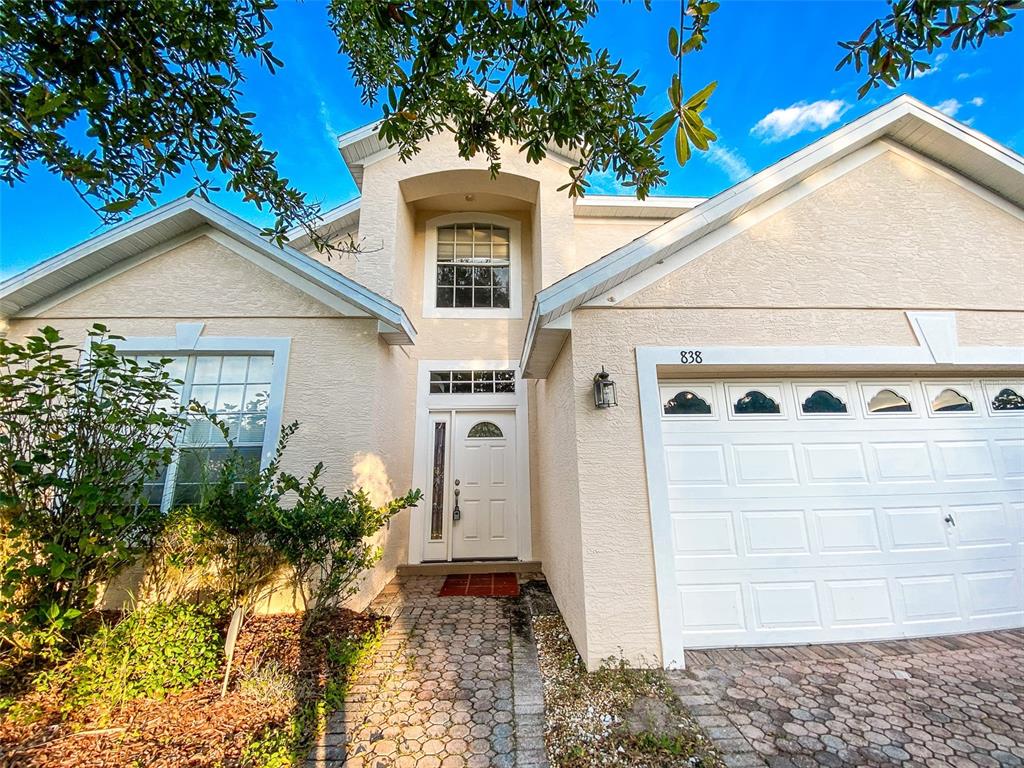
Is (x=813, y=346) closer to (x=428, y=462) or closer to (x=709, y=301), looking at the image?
(x=709, y=301)

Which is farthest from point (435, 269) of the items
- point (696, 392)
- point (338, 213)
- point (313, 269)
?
point (696, 392)

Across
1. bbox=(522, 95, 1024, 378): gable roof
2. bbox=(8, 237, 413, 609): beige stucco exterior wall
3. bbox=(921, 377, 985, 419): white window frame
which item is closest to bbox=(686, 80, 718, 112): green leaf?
bbox=(522, 95, 1024, 378): gable roof

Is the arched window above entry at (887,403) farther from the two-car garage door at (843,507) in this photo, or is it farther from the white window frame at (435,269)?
the white window frame at (435,269)

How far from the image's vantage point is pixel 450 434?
6676 millimetres

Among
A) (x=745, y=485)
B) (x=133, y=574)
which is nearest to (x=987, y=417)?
(x=745, y=485)

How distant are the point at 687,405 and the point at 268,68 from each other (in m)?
4.47

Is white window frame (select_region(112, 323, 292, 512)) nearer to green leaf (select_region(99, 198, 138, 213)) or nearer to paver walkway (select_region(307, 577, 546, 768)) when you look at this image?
green leaf (select_region(99, 198, 138, 213))

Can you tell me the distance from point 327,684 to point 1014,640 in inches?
240

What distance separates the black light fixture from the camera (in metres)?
3.55

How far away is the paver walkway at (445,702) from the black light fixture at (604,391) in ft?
7.59

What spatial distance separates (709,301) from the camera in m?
3.91

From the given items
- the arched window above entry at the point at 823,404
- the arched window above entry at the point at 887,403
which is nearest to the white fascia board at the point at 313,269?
the arched window above entry at the point at 823,404

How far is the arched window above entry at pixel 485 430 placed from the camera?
672 cm

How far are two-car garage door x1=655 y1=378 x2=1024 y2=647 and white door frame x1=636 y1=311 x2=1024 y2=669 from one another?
9.8 inches
